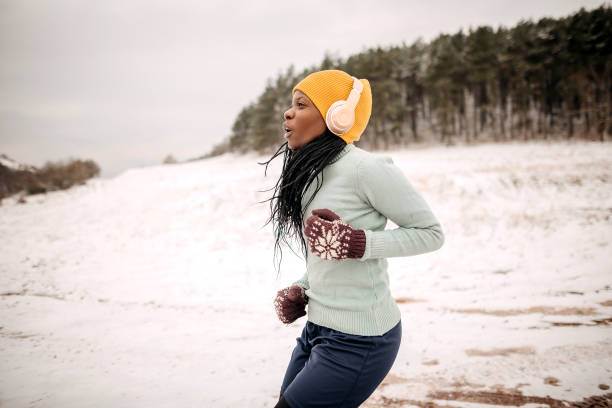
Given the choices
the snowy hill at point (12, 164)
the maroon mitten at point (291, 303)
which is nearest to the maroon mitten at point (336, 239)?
the maroon mitten at point (291, 303)

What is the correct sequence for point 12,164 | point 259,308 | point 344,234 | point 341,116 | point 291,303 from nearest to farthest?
point 344,234 → point 341,116 → point 291,303 → point 259,308 → point 12,164

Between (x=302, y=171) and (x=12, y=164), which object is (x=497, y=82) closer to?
(x=302, y=171)

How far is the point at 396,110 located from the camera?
33.8 metres

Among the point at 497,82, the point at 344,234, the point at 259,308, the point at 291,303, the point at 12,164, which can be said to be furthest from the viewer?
the point at 497,82

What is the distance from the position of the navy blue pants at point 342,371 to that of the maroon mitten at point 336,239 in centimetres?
43

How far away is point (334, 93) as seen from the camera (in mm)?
1500

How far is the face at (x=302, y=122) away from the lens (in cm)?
150

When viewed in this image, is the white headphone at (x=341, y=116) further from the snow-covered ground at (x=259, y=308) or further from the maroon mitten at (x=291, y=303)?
the snow-covered ground at (x=259, y=308)

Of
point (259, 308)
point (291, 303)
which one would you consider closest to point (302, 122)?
point (291, 303)

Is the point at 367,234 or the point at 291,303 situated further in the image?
the point at 291,303

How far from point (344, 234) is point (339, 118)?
0.57m

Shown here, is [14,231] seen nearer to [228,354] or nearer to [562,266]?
[228,354]

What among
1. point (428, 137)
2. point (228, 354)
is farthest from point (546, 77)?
point (228, 354)

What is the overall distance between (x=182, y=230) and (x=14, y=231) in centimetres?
745
